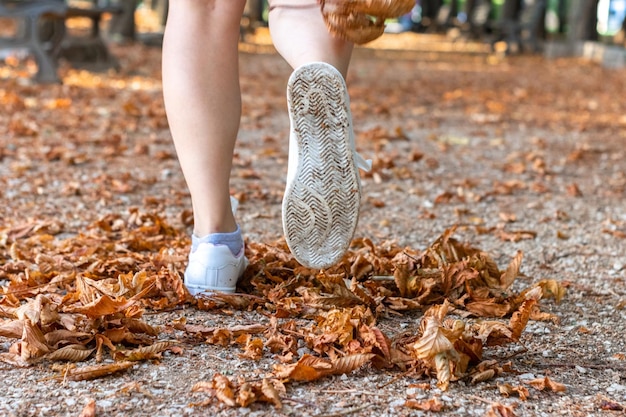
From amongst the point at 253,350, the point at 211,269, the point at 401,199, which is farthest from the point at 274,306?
the point at 401,199

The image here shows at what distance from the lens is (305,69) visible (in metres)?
2.10

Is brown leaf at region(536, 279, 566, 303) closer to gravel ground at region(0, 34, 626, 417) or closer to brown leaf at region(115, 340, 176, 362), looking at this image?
gravel ground at region(0, 34, 626, 417)

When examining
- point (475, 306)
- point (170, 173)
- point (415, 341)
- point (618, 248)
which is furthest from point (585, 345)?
point (170, 173)

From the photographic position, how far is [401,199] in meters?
4.32

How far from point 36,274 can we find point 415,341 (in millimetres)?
1192

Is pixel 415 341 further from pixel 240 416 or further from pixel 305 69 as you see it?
pixel 305 69

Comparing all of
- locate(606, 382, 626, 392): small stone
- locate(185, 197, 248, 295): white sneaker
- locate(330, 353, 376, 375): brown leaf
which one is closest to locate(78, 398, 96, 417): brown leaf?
locate(330, 353, 376, 375): brown leaf

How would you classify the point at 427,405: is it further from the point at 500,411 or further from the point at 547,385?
the point at 547,385

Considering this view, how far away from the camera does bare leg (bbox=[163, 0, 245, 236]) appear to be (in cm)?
234

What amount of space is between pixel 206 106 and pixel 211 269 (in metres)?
0.45

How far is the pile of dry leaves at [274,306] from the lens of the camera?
1.96 meters

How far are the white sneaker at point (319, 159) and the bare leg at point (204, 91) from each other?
0.31 meters

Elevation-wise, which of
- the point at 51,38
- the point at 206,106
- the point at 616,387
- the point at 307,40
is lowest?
the point at 616,387

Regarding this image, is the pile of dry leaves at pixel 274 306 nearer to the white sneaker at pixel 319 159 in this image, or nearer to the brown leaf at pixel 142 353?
the brown leaf at pixel 142 353
